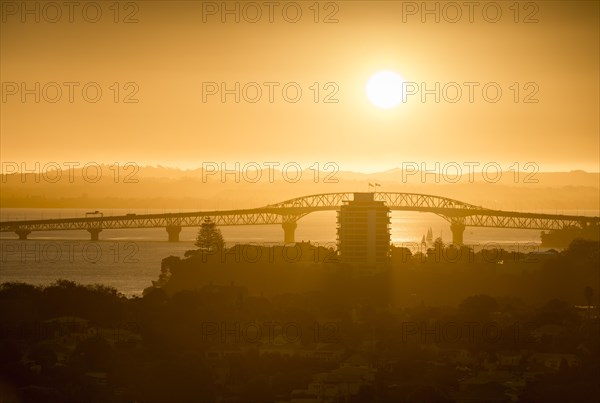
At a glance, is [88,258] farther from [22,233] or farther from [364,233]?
[364,233]

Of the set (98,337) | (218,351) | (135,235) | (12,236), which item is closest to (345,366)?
(218,351)

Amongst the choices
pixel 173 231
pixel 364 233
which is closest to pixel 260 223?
pixel 173 231

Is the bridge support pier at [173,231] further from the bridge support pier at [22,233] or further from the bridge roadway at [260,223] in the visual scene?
the bridge support pier at [22,233]

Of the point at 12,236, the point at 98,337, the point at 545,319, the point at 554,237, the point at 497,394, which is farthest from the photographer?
the point at 12,236

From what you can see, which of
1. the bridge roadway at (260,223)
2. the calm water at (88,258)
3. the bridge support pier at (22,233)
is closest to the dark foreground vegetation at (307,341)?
the calm water at (88,258)

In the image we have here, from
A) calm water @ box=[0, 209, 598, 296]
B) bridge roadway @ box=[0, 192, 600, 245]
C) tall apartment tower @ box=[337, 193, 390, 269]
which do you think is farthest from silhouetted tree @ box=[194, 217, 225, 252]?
bridge roadway @ box=[0, 192, 600, 245]

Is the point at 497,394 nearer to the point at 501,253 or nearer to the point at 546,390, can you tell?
the point at 546,390

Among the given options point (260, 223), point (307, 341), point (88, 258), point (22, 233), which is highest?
point (260, 223)
